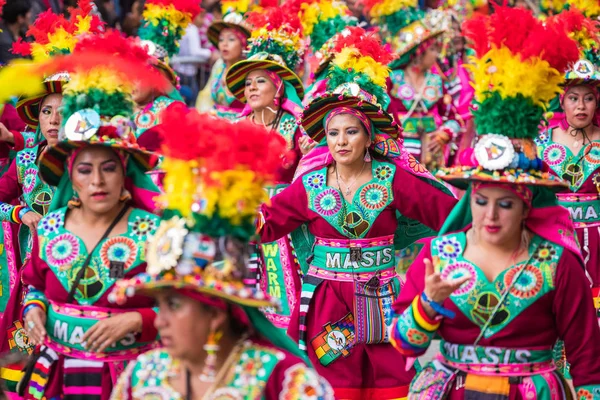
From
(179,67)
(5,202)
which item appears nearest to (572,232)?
(5,202)

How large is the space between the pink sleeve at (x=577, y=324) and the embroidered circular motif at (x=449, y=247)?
427mm

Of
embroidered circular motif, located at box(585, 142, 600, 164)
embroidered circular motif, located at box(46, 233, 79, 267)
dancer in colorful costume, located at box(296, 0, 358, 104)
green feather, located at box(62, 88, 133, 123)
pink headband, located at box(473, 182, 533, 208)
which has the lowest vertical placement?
embroidered circular motif, located at box(46, 233, 79, 267)

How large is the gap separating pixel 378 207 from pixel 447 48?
22.2 ft

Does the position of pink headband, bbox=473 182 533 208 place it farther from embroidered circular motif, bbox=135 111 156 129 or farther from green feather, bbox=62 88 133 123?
embroidered circular motif, bbox=135 111 156 129

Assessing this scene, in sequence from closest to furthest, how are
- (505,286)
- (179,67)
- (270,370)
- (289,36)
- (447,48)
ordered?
(270,370), (505,286), (289,36), (447,48), (179,67)

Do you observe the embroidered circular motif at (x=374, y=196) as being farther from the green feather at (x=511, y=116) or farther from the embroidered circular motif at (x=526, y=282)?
the embroidered circular motif at (x=526, y=282)

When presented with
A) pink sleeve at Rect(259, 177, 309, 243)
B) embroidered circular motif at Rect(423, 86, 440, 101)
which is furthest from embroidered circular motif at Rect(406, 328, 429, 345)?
embroidered circular motif at Rect(423, 86, 440, 101)

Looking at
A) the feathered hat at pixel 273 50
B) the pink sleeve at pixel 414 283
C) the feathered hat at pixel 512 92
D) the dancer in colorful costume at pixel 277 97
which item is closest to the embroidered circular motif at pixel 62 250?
the pink sleeve at pixel 414 283

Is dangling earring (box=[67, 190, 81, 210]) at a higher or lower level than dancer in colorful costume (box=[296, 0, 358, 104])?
lower

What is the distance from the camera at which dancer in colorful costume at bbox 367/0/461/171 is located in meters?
11.0

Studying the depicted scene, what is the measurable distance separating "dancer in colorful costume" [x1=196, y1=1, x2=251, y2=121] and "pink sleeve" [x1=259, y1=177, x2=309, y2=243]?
4.61 meters

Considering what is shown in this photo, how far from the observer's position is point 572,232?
5.00 metres

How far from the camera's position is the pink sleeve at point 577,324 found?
4.67 metres

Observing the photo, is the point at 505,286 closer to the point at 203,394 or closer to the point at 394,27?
the point at 203,394
